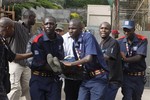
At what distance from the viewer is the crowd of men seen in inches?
199

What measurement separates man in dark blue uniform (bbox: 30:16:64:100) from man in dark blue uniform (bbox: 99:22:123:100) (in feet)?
3.00

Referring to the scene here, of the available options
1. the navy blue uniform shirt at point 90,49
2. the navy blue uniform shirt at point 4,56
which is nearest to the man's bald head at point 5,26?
the navy blue uniform shirt at point 4,56

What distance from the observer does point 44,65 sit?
5.28 meters

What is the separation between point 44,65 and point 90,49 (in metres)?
A: 0.66

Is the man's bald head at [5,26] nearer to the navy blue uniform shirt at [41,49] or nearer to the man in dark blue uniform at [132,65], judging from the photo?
the navy blue uniform shirt at [41,49]

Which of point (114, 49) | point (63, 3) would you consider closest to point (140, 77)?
point (114, 49)

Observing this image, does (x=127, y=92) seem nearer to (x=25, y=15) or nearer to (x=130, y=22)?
(x=130, y=22)

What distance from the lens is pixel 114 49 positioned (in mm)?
5945

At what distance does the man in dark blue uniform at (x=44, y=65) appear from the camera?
5301 millimetres

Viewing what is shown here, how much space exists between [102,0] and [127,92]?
77141 mm

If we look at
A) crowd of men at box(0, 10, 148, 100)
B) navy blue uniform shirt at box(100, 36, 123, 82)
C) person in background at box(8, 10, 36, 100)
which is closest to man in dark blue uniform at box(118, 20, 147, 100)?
crowd of men at box(0, 10, 148, 100)

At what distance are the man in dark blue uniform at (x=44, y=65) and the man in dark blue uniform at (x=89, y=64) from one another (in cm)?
27

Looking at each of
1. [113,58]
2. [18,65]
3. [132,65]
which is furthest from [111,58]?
[18,65]

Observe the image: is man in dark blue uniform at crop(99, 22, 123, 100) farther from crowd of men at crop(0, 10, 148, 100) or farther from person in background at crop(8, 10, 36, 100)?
person in background at crop(8, 10, 36, 100)
